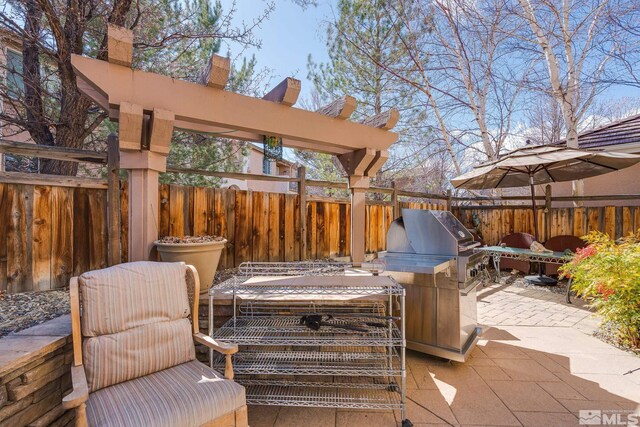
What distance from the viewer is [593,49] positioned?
561 centimetres

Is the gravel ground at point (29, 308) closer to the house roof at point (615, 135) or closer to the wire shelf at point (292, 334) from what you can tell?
the wire shelf at point (292, 334)

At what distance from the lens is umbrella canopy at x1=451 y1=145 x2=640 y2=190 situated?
446 centimetres

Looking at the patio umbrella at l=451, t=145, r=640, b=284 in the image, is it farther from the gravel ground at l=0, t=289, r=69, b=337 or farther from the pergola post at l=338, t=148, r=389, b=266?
the gravel ground at l=0, t=289, r=69, b=337

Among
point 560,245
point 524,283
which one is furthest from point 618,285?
point 560,245

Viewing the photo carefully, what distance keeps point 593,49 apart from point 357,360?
7078 millimetres

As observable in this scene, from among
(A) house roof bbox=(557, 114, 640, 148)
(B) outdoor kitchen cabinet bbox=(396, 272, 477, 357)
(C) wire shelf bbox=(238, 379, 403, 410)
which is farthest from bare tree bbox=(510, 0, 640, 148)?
(C) wire shelf bbox=(238, 379, 403, 410)

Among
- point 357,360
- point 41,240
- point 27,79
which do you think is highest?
point 27,79

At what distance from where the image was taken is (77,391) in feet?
4.08

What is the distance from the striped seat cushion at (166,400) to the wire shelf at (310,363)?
477mm

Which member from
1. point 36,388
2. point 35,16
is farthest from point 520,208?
point 35,16

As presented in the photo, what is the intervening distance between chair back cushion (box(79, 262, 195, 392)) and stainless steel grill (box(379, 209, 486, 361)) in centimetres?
170

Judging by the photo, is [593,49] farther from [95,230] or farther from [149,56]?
[95,230]

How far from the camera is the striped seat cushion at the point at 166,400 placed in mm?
1299

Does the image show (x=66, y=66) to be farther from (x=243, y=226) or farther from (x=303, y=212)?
(x=303, y=212)
